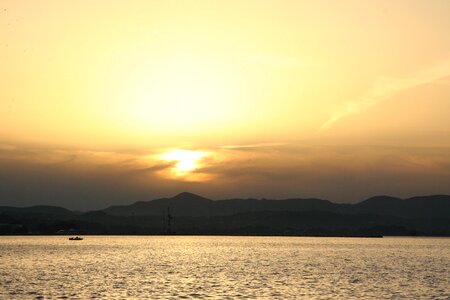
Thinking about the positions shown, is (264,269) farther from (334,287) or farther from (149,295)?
(149,295)

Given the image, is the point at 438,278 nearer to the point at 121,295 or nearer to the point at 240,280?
the point at 240,280

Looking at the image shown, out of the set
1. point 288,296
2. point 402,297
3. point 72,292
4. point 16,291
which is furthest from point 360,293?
point 16,291

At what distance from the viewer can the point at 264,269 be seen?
434ft

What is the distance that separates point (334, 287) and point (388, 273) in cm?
3556

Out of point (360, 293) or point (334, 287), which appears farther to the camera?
point (334, 287)

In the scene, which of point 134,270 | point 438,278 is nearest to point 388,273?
point 438,278

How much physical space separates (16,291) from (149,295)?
17.7m

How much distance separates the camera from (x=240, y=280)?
10425 cm

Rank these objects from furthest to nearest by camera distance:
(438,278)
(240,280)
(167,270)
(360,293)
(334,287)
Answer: (167,270), (438,278), (240,280), (334,287), (360,293)

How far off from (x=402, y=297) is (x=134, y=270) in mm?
56491

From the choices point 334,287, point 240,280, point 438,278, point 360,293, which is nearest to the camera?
point 360,293

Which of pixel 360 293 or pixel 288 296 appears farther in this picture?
pixel 360 293

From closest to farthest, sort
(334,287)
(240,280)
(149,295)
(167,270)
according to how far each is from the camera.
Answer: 1. (149,295)
2. (334,287)
3. (240,280)
4. (167,270)

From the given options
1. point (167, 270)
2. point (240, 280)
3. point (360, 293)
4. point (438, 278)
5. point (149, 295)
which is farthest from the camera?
point (167, 270)
